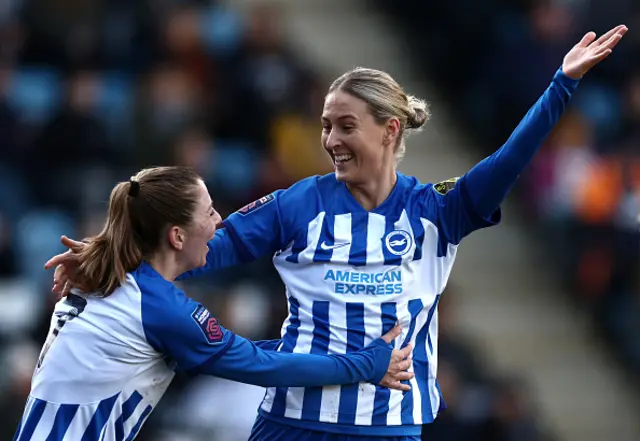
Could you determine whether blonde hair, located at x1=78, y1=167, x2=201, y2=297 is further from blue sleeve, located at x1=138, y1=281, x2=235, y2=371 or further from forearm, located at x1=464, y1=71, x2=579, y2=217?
forearm, located at x1=464, y1=71, x2=579, y2=217

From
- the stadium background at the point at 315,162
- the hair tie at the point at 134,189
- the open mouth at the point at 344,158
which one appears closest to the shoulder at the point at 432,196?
the open mouth at the point at 344,158

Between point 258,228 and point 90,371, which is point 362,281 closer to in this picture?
point 258,228

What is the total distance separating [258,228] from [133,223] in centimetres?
51

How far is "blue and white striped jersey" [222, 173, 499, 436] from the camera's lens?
12.9ft

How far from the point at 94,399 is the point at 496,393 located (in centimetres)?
442

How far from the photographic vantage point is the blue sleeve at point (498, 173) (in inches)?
150

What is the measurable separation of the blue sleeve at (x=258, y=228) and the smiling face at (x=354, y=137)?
0.27 meters

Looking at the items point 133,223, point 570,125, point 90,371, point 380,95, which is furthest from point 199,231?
point 570,125

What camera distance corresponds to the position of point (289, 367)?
379 cm

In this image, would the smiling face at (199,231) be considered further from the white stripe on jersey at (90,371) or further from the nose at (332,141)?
the nose at (332,141)

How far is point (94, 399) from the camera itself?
12.2ft

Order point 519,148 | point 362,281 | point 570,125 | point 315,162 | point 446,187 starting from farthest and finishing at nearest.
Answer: point 570,125
point 315,162
point 446,187
point 362,281
point 519,148

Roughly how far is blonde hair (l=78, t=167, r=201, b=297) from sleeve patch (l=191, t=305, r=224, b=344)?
0.25 metres

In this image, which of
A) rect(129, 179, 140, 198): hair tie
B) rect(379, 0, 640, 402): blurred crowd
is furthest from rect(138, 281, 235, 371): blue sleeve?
rect(379, 0, 640, 402): blurred crowd
